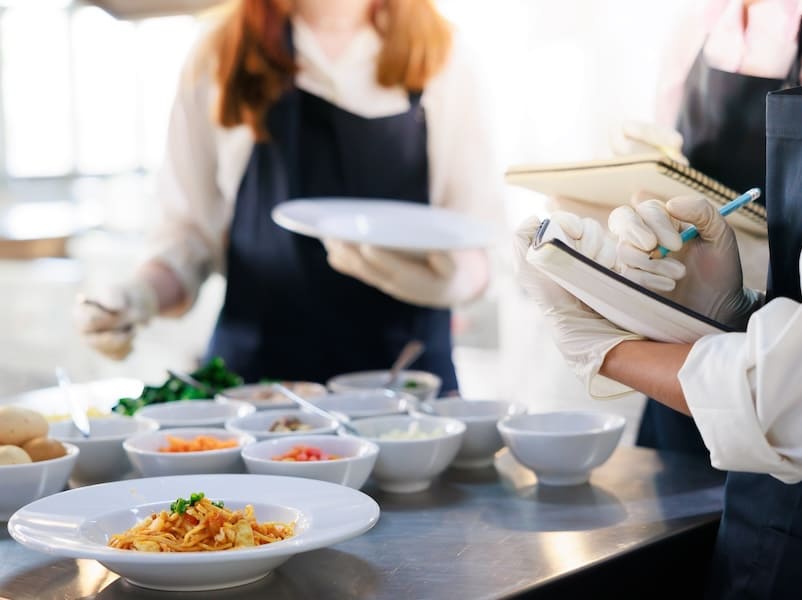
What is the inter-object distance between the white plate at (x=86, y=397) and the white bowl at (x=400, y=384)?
0.42 m

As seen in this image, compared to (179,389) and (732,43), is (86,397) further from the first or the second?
(732,43)

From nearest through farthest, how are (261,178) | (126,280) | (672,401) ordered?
(672,401) → (126,280) → (261,178)

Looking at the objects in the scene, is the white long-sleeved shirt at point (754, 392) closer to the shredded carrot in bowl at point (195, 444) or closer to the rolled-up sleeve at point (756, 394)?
the rolled-up sleeve at point (756, 394)

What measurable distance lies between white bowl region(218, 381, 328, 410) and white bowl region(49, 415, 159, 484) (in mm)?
230

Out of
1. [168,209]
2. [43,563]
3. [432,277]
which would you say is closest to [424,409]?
[432,277]

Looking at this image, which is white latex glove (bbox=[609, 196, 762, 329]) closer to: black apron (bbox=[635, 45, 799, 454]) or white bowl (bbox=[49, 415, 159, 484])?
black apron (bbox=[635, 45, 799, 454])

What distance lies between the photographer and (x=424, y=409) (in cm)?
180

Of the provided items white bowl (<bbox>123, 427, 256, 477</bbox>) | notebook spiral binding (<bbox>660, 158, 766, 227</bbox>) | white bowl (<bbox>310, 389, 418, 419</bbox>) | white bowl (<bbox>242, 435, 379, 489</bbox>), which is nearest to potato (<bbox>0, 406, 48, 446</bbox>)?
white bowl (<bbox>123, 427, 256, 477</bbox>)

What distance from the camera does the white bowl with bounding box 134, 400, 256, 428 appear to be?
69.9 inches

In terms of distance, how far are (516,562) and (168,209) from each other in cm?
158

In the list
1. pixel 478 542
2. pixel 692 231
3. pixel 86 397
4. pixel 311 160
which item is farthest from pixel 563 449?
pixel 311 160

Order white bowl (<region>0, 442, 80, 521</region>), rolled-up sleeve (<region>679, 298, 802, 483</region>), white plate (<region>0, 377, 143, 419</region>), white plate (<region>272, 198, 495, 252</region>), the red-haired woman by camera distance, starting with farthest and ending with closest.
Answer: the red-haired woman < white plate (<region>272, 198, 495, 252</region>) < white plate (<region>0, 377, 143, 419</region>) < white bowl (<region>0, 442, 80, 521</region>) < rolled-up sleeve (<region>679, 298, 802, 483</region>)

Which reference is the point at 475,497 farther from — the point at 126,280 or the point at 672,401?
the point at 126,280

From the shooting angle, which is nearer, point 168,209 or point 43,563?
point 43,563
